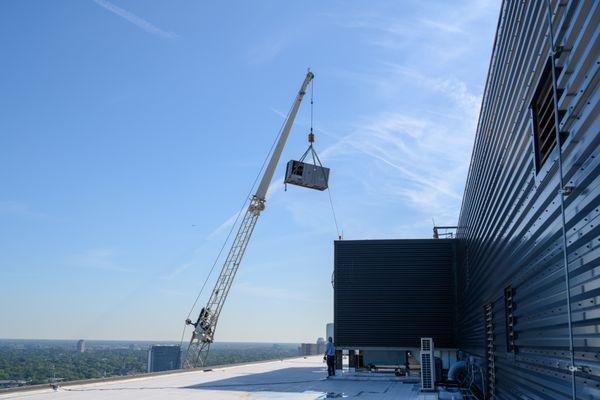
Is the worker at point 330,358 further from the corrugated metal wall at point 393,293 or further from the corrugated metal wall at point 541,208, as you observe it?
the corrugated metal wall at point 541,208

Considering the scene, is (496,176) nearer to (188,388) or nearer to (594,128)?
(594,128)

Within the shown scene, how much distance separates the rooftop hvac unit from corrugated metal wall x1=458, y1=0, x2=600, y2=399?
4064 mm

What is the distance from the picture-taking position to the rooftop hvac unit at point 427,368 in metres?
13.4

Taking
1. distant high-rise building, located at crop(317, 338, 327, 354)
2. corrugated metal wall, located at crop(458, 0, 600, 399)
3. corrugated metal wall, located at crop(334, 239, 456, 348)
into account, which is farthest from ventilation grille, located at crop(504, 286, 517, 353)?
distant high-rise building, located at crop(317, 338, 327, 354)

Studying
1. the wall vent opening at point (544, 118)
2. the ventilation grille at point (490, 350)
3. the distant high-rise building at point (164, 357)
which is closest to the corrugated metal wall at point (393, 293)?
the ventilation grille at point (490, 350)

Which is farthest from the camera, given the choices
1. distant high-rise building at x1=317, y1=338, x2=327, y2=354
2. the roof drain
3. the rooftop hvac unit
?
distant high-rise building at x1=317, y1=338, x2=327, y2=354

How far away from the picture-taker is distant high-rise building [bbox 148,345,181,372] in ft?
166

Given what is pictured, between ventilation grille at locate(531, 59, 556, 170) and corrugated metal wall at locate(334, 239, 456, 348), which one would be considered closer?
ventilation grille at locate(531, 59, 556, 170)

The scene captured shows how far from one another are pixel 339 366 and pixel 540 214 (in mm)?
15812

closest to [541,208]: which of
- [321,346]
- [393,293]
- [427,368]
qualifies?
[427,368]

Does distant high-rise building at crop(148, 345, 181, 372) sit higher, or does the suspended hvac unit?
the suspended hvac unit

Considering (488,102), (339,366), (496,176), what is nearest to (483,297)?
(496,176)

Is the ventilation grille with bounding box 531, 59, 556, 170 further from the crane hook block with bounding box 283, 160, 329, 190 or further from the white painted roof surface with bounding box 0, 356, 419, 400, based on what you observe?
the crane hook block with bounding box 283, 160, 329, 190

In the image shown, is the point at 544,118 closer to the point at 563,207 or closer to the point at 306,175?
the point at 563,207
